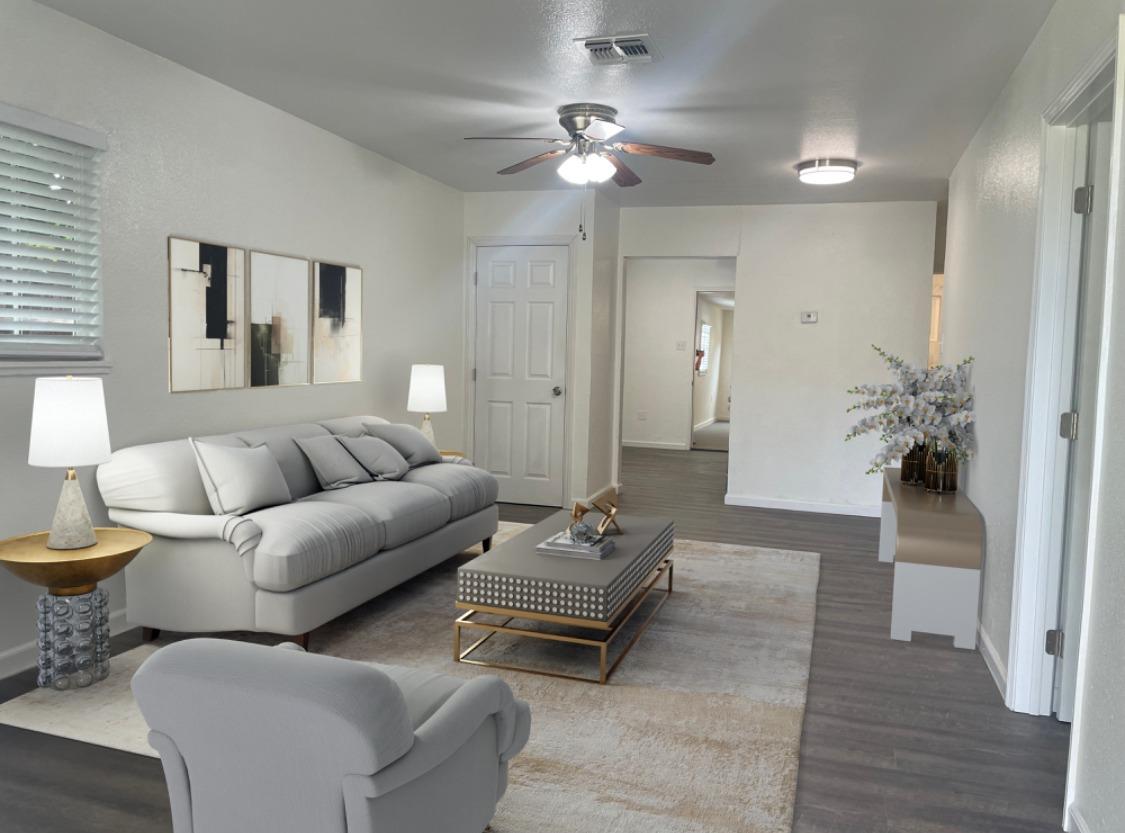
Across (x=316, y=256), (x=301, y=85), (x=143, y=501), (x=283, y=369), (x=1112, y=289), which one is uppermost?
(x=301, y=85)

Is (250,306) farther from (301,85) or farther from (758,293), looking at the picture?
(758,293)

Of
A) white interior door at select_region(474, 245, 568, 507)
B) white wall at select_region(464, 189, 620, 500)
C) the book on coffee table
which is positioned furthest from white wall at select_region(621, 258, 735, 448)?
the book on coffee table

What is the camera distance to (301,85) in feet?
13.9

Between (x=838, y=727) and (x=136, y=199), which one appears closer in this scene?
(x=838, y=727)

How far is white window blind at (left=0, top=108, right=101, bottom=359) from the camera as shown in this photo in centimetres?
327

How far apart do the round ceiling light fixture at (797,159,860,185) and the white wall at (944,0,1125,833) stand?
0.68m

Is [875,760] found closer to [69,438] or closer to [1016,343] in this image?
[1016,343]

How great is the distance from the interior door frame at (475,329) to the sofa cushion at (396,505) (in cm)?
254

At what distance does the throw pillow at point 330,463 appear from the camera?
4461 millimetres

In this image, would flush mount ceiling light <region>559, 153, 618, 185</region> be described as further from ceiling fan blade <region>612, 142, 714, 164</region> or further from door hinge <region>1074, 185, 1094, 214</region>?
door hinge <region>1074, 185, 1094, 214</region>

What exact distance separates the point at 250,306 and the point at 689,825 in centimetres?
350

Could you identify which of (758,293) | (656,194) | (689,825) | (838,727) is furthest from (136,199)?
(758,293)

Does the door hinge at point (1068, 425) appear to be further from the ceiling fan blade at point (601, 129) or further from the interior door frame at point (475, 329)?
the interior door frame at point (475, 329)

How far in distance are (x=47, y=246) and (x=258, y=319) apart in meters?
1.33
